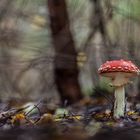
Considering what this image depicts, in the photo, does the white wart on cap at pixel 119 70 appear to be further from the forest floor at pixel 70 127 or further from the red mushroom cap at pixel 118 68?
the forest floor at pixel 70 127

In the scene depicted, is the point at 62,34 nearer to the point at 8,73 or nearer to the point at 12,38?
the point at 12,38

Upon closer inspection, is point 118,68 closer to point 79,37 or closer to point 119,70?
point 119,70

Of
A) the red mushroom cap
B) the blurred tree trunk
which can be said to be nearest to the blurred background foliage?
the blurred tree trunk

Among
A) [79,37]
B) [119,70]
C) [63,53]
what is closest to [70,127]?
[119,70]

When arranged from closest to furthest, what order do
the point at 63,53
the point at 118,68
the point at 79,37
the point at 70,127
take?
the point at 70,127, the point at 118,68, the point at 63,53, the point at 79,37

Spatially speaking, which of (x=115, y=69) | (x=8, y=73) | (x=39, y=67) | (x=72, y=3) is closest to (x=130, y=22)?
(x=72, y=3)
